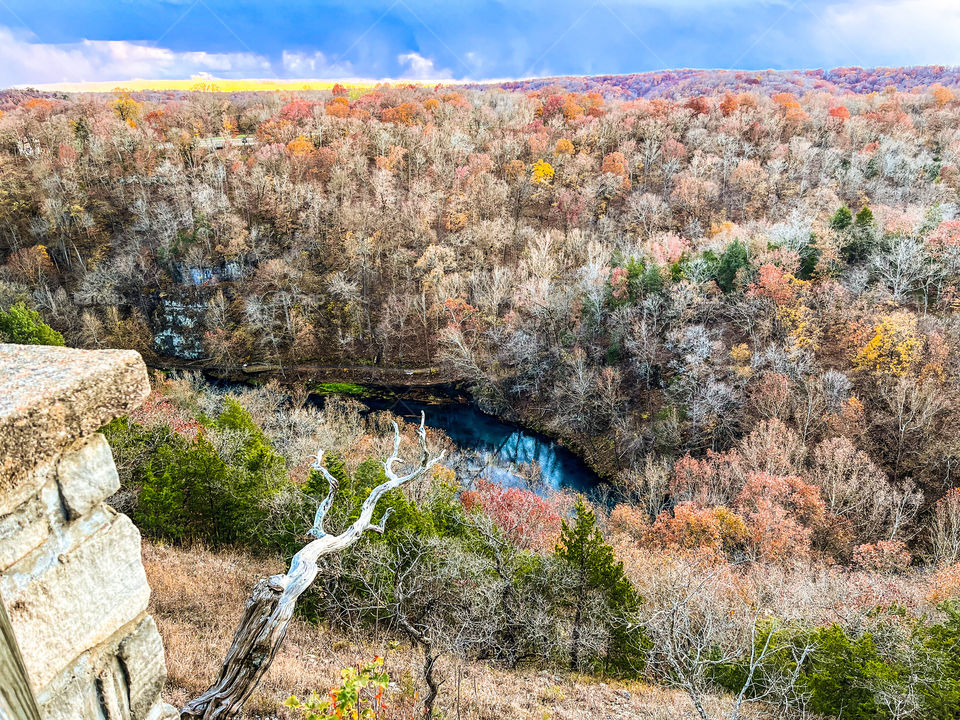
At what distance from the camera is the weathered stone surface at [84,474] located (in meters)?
2.04

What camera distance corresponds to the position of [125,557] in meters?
2.32

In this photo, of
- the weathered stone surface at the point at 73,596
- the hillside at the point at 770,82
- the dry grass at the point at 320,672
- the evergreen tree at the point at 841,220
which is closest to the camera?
the weathered stone surface at the point at 73,596

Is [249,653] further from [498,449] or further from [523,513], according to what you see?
[498,449]

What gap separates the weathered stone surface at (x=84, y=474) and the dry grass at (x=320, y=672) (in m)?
6.31

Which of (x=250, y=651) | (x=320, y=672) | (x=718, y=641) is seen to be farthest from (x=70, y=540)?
(x=718, y=641)

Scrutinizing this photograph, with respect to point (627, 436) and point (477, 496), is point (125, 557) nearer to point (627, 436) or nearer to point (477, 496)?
point (477, 496)

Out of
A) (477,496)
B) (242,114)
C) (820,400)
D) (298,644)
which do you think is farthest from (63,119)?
(820,400)

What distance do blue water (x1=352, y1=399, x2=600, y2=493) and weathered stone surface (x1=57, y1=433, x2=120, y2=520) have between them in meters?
26.4

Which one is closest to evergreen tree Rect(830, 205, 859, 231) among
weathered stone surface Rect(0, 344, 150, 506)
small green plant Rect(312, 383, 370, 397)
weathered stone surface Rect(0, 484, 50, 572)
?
small green plant Rect(312, 383, 370, 397)

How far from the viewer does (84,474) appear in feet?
6.88

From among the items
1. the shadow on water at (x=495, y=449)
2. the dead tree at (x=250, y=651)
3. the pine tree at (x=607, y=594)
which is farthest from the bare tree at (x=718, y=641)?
the shadow on water at (x=495, y=449)

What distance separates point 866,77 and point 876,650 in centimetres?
10682

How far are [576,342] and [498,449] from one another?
9.27m

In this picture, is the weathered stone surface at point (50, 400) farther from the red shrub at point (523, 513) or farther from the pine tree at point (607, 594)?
the red shrub at point (523, 513)
